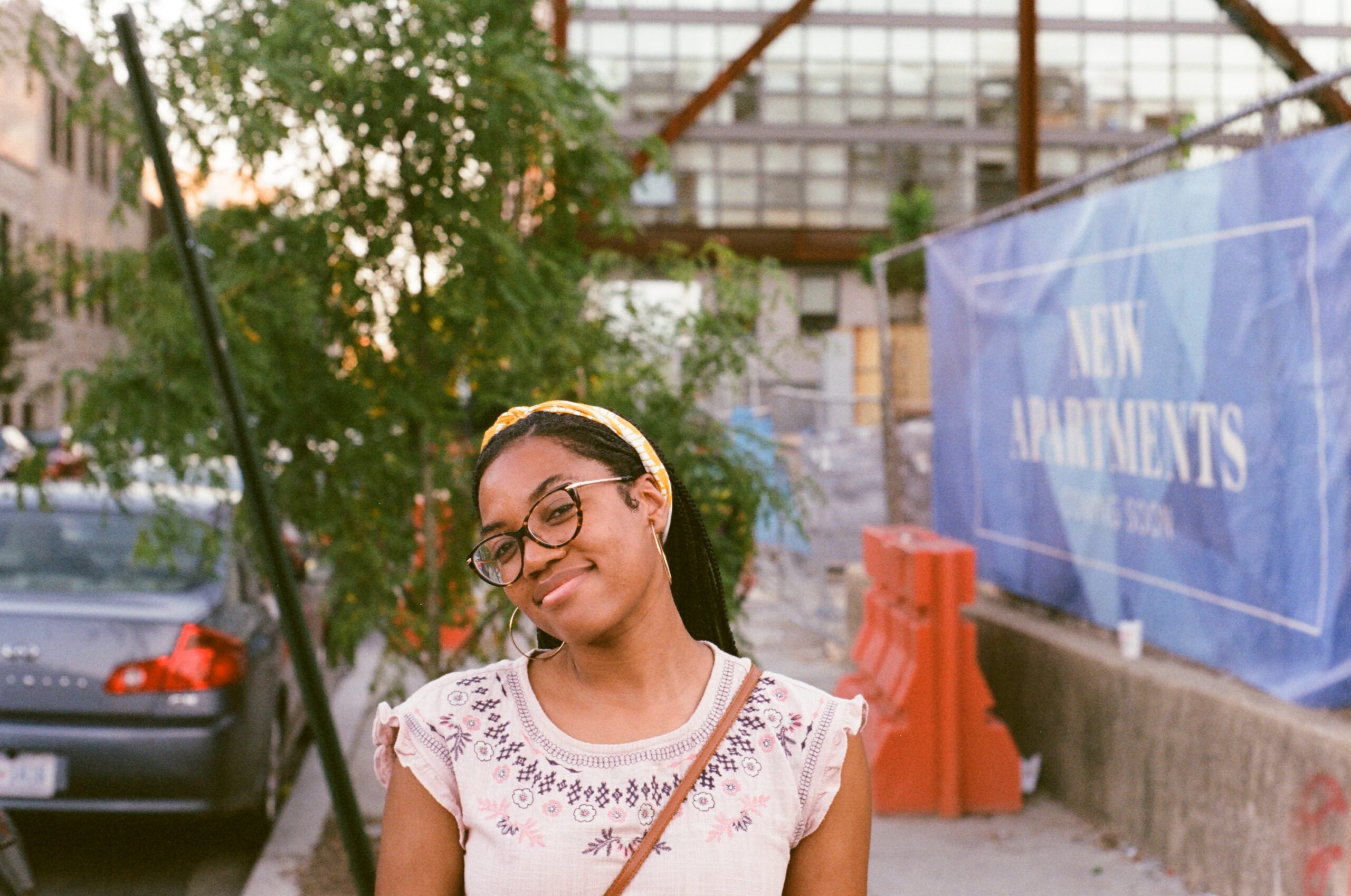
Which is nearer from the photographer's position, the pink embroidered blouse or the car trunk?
the pink embroidered blouse

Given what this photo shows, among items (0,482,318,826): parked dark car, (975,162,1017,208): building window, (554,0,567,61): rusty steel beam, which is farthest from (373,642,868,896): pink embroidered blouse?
(975,162,1017,208): building window

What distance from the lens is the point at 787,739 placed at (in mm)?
2189

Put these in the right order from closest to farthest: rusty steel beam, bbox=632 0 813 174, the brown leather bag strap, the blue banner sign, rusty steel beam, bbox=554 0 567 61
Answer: the brown leather bag strap → the blue banner sign → rusty steel beam, bbox=554 0 567 61 → rusty steel beam, bbox=632 0 813 174

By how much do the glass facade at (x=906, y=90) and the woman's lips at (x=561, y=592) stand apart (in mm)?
50462

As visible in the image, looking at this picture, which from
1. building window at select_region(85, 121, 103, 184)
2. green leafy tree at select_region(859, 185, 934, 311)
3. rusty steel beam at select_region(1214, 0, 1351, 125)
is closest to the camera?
rusty steel beam at select_region(1214, 0, 1351, 125)

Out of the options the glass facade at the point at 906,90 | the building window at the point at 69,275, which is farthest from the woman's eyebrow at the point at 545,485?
the glass facade at the point at 906,90

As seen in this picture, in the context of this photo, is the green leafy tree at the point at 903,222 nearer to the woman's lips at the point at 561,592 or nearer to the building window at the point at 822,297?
the building window at the point at 822,297

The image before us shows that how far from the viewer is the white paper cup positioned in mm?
Result: 6156

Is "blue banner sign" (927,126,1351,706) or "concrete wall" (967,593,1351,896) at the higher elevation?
"blue banner sign" (927,126,1351,706)

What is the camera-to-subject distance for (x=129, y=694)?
5918 millimetres

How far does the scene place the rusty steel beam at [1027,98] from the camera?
901 cm

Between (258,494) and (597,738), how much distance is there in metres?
Result: 1.75

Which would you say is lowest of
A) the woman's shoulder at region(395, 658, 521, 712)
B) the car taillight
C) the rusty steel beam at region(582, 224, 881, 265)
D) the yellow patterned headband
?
the car taillight

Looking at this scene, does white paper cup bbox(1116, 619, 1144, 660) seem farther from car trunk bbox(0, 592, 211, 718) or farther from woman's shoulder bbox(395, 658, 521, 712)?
woman's shoulder bbox(395, 658, 521, 712)
